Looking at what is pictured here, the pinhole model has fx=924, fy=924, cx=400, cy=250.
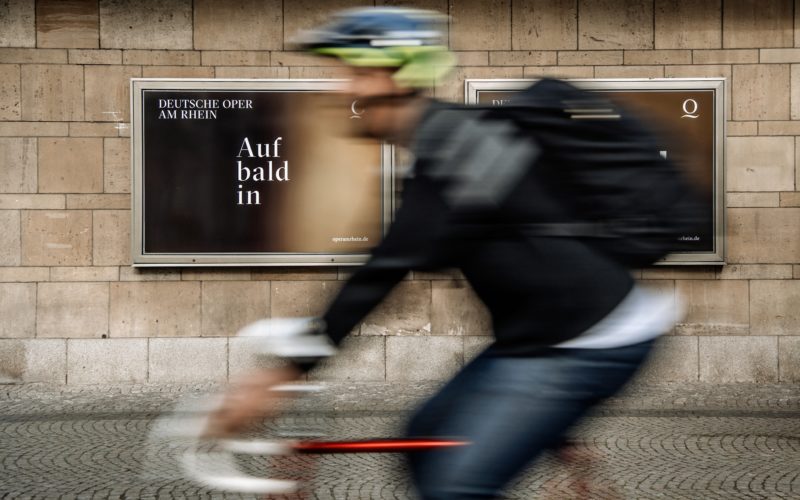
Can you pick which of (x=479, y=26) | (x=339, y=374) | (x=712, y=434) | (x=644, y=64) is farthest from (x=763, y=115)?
(x=339, y=374)

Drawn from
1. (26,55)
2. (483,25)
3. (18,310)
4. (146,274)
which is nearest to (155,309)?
(146,274)

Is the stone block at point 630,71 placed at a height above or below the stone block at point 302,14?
below

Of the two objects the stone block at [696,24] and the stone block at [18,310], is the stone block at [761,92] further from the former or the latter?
the stone block at [18,310]

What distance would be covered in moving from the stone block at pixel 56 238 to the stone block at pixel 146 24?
1.80m

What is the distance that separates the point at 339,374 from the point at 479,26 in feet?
12.6

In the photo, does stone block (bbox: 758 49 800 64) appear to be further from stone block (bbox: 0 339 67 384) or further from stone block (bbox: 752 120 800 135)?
stone block (bbox: 0 339 67 384)

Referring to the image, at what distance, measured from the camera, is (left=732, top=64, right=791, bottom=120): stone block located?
9.45 metres

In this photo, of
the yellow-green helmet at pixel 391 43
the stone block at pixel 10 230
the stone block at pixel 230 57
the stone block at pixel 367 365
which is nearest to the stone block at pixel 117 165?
the stone block at pixel 10 230

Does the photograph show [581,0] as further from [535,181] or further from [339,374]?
[535,181]

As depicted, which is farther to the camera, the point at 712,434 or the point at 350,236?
the point at 350,236

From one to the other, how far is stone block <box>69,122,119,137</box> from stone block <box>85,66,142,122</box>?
0.19 ft

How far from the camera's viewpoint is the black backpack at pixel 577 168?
1.92 metres

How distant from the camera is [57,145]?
936cm

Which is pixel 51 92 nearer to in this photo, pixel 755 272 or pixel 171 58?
pixel 171 58
